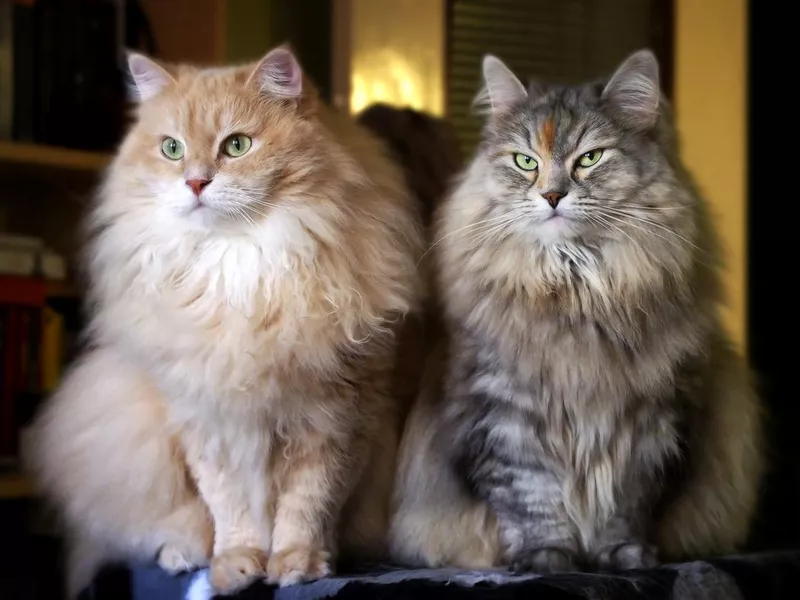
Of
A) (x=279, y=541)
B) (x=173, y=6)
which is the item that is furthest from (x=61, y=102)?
(x=279, y=541)

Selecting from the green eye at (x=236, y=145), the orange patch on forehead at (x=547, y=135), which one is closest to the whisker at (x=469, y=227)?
the orange patch on forehead at (x=547, y=135)

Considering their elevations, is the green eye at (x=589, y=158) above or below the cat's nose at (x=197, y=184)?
above

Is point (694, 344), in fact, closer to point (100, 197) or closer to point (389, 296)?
point (389, 296)

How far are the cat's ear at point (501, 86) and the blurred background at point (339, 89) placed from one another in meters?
0.43

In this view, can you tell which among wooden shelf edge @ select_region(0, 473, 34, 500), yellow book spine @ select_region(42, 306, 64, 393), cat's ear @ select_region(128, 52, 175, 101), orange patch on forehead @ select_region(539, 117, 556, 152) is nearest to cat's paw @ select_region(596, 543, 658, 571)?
orange patch on forehead @ select_region(539, 117, 556, 152)

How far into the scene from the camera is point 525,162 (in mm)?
1375

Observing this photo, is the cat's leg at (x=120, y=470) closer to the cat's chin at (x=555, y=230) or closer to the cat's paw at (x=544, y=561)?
the cat's paw at (x=544, y=561)

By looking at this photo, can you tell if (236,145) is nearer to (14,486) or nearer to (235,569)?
(235,569)

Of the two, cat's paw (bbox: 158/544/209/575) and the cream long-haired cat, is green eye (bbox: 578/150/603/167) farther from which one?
cat's paw (bbox: 158/544/209/575)

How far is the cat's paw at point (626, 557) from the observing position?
131 centimetres

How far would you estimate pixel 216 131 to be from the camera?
1342 mm

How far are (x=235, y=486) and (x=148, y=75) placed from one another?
69 centimetres

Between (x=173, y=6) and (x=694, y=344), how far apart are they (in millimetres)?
1739

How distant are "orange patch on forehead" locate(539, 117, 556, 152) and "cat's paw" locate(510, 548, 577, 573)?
613 millimetres
